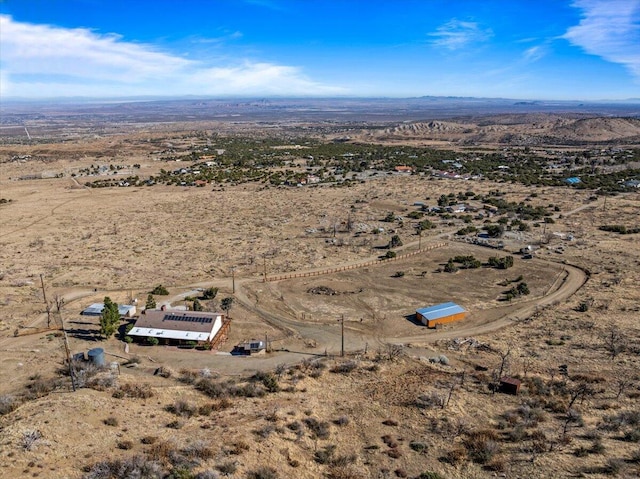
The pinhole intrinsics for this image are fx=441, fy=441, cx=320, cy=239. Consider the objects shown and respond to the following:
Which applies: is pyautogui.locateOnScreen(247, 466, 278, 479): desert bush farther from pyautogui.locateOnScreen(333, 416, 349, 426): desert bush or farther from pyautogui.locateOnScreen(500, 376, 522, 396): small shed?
pyautogui.locateOnScreen(500, 376, 522, 396): small shed

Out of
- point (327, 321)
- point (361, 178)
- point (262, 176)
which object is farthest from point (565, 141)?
point (327, 321)

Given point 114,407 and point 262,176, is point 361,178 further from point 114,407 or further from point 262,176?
point 114,407

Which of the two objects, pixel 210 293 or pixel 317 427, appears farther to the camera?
pixel 210 293

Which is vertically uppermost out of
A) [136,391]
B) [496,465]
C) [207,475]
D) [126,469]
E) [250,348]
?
[126,469]

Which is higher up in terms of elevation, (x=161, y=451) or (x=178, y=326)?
(x=161, y=451)

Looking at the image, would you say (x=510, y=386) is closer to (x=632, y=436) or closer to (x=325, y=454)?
(x=632, y=436)

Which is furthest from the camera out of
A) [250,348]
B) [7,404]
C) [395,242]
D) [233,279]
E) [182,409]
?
[395,242]

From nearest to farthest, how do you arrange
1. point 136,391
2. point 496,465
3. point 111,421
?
point 496,465
point 111,421
point 136,391

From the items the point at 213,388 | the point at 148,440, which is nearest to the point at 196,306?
the point at 213,388
